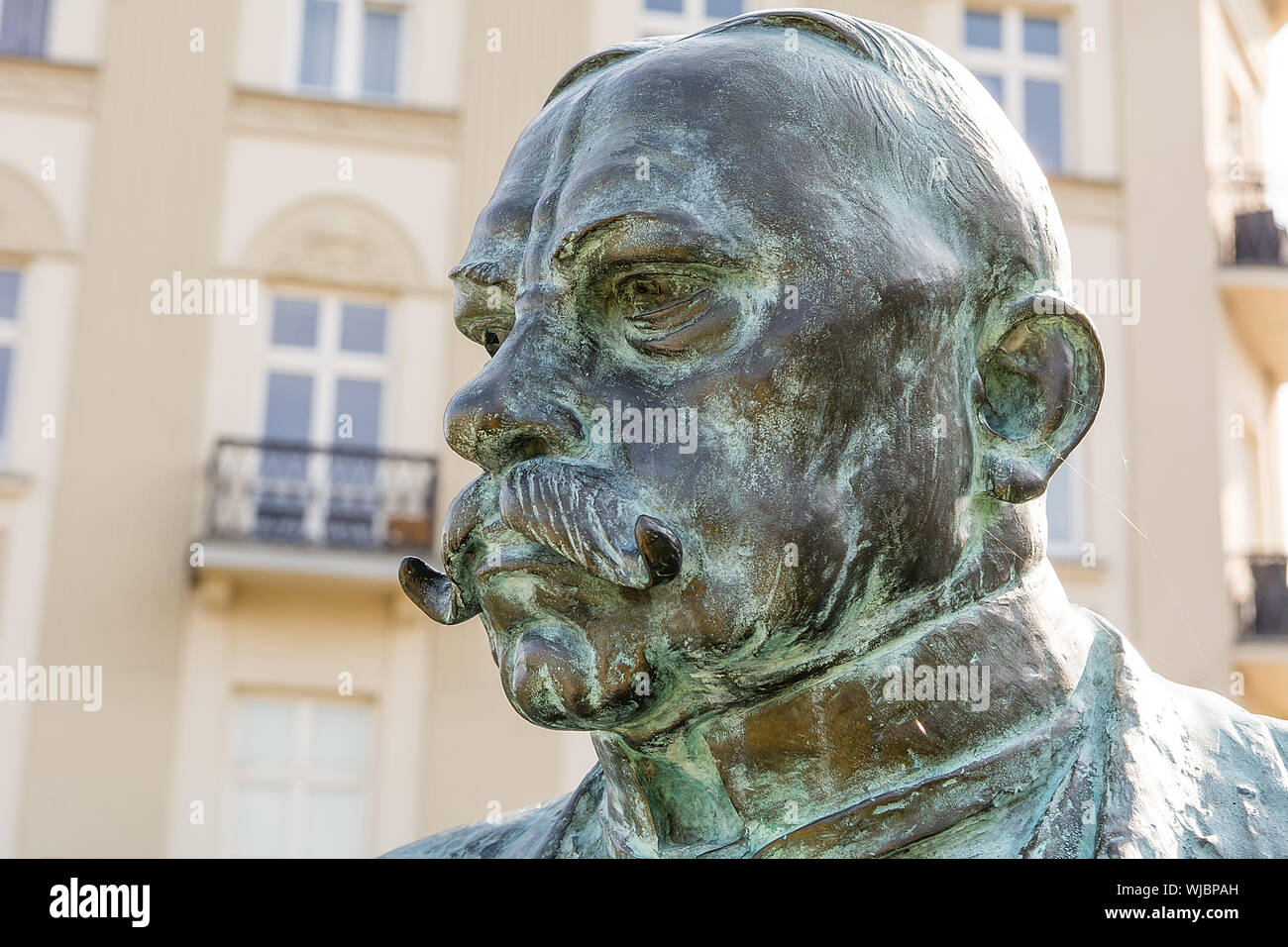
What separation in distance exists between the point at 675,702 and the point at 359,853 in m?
10.4

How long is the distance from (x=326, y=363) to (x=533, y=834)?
11270 millimetres

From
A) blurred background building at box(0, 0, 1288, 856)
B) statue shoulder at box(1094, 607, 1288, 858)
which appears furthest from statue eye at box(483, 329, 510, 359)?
blurred background building at box(0, 0, 1288, 856)

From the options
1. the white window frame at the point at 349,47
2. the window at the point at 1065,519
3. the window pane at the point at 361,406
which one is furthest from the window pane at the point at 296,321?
the window at the point at 1065,519

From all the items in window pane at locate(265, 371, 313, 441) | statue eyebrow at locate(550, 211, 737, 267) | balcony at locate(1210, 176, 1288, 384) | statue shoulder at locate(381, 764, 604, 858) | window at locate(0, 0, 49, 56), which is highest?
window at locate(0, 0, 49, 56)

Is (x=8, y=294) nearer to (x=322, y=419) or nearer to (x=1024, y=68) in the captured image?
(x=322, y=419)

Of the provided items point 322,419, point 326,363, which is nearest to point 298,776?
point 322,419

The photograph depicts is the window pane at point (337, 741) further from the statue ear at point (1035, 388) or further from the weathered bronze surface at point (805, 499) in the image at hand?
the statue ear at point (1035, 388)

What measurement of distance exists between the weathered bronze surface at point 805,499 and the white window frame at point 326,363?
11335 millimetres

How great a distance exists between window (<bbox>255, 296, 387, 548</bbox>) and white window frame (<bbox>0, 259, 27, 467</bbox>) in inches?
66.9

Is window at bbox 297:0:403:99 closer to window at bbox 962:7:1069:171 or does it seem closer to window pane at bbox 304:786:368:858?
window at bbox 962:7:1069:171

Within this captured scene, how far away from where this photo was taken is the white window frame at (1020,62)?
1412 cm

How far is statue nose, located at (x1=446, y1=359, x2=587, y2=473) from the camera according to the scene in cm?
141

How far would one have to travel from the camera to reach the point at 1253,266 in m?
13.3

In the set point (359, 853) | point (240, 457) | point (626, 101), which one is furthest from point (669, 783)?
point (240, 457)
